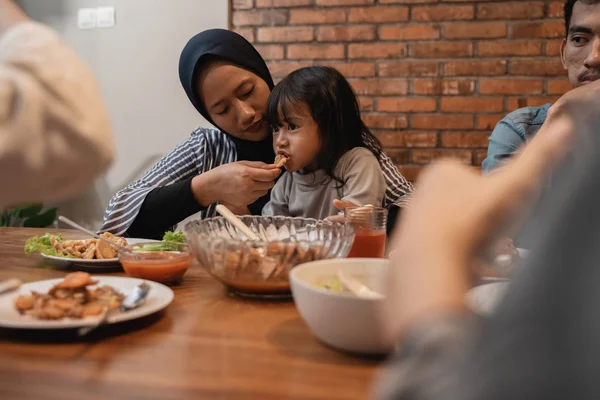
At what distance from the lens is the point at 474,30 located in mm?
3061

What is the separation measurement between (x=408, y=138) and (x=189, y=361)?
8.84ft

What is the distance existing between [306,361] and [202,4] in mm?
3112

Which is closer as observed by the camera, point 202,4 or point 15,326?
point 15,326

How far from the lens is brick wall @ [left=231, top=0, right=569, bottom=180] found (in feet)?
9.93

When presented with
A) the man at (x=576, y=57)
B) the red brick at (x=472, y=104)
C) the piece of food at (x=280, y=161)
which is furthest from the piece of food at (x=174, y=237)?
the red brick at (x=472, y=104)

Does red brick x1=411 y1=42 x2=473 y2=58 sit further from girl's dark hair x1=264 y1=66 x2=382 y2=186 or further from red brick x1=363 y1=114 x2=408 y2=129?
girl's dark hair x1=264 y1=66 x2=382 y2=186

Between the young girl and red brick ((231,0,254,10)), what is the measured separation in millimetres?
1495

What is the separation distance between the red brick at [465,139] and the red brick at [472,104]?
0.13 m

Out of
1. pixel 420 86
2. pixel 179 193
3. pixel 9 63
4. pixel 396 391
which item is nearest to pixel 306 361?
pixel 396 391

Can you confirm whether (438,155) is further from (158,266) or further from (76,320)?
(76,320)

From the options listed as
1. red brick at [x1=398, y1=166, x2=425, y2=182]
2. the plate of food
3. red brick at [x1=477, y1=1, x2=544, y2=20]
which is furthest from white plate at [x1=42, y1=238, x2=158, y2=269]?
red brick at [x1=477, y1=1, x2=544, y2=20]

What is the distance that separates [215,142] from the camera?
2.18 meters

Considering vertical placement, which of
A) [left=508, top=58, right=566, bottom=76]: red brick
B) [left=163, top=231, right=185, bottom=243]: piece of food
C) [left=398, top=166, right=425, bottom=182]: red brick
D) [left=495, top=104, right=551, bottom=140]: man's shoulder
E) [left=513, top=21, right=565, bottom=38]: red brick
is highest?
[left=513, top=21, right=565, bottom=38]: red brick

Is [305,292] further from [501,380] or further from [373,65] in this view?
[373,65]
